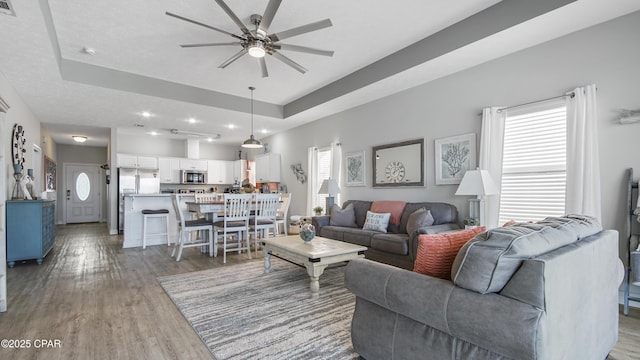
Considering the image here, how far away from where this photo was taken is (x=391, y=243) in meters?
3.80

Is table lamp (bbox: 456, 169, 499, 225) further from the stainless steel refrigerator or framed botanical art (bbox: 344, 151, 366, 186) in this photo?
the stainless steel refrigerator

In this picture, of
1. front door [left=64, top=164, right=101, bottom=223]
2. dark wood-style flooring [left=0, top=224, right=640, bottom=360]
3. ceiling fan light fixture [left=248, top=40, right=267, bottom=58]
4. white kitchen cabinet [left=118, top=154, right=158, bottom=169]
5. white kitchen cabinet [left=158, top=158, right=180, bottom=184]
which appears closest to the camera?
dark wood-style flooring [left=0, top=224, right=640, bottom=360]

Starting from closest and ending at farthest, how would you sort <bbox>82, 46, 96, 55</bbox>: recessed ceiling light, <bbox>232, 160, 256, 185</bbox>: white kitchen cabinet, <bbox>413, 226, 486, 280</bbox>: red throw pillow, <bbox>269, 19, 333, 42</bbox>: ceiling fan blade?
<bbox>413, 226, 486, 280</bbox>: red throw pillow → <bbox>269, 19, 333, 42</bbox>: ceiling fan blade → <bbox>82, 46, 96, 55</bbox>: recessed ceiling light → <bbox>232, 160, 256, 185</bbox>: white kitchen cabinet

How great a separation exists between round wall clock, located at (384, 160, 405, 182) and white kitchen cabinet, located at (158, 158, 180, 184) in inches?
251

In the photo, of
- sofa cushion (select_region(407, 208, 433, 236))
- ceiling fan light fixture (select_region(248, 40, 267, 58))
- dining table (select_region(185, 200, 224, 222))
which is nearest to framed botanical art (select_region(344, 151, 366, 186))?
sofa cushion (select_region(407, 208, 433, 236))

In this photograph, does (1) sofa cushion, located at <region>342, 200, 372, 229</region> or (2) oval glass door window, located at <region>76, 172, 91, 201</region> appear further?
(2) oval glass door window, located at <region>76, 172, 91, 201</region>

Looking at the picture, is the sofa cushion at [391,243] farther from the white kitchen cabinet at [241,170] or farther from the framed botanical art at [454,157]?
the white kitchen cabinet at [241,170]

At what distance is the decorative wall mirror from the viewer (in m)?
4.62

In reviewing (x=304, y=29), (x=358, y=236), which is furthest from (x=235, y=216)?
(x=304, y=29)

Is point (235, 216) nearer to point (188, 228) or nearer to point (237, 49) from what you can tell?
point (188, 228)

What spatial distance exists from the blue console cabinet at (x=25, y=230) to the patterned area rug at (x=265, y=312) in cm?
240

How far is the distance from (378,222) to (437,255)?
2.90m

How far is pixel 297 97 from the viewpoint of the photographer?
6.05 m

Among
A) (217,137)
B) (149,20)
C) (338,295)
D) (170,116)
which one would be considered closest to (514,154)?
(338,295)
